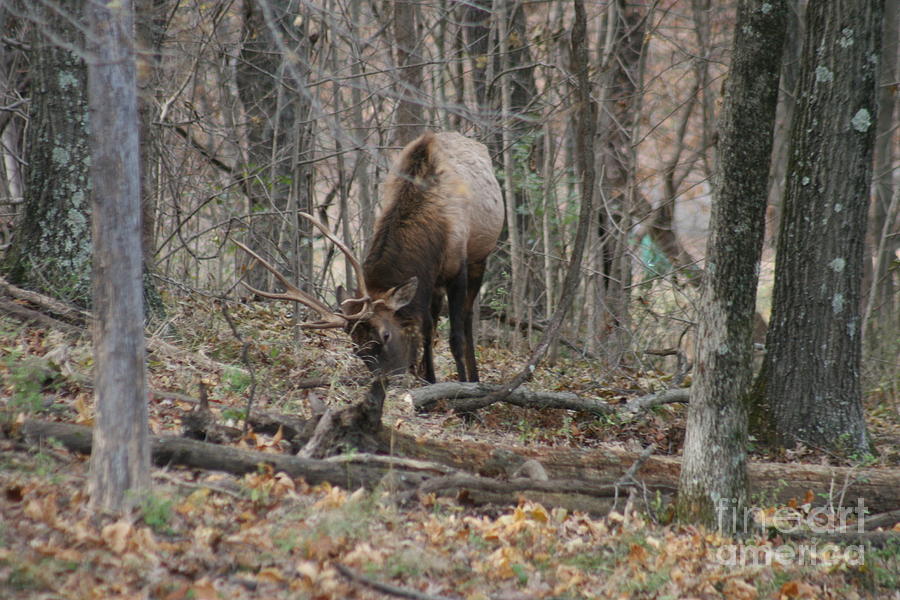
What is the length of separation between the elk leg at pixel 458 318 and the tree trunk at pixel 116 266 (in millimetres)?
4912

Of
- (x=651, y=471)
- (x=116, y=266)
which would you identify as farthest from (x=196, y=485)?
(x=651, y=471)

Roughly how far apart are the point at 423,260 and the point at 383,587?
191 inches

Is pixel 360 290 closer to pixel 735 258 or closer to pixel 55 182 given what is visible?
pixel 55 182

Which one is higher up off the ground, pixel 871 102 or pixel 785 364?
pixel 871 102

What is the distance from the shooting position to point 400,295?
306 inches

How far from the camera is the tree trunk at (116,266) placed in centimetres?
366

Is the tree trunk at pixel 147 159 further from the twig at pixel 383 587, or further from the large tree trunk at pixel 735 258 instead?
the large tree trunk at pixel 735 258

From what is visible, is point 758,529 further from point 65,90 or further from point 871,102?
point 65,90

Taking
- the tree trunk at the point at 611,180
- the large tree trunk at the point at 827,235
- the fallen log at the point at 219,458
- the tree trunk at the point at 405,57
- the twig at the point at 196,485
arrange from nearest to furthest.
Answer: the twig at the point at 196,485 < the fallen log at the point at 219,458 < the large tree trunk at the point at 827,235 < the tree trunk at the point at 405,57 < the tree trunk at the point at 611,180

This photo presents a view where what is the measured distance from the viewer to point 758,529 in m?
5.02

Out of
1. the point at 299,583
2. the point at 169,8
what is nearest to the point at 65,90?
the point at 169,8

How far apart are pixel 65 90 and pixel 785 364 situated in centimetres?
612

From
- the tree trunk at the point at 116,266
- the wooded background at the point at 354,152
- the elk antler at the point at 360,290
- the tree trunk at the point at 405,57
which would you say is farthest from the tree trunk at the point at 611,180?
the tree trunk at the point at 116,266

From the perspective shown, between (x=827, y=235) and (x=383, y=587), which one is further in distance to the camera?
(x=827, y=235)
